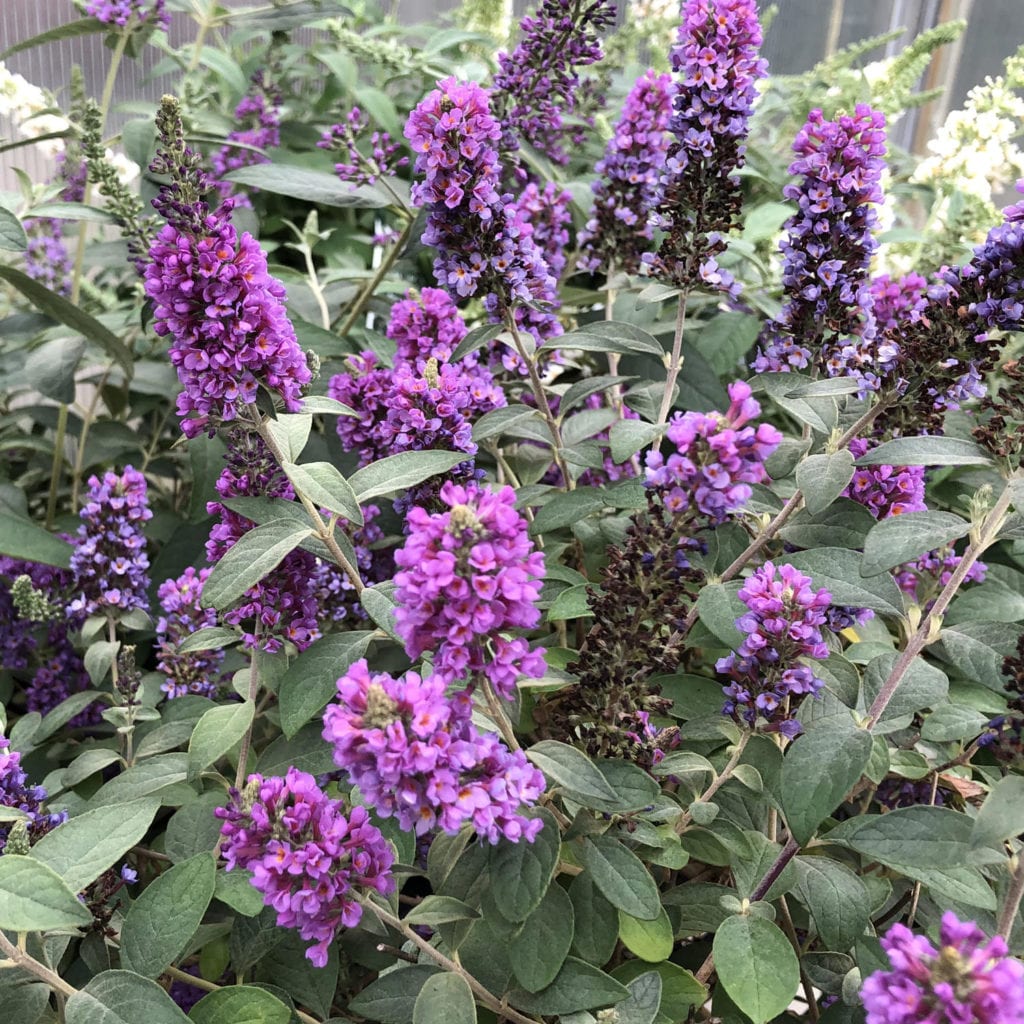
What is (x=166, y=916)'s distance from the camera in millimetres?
622

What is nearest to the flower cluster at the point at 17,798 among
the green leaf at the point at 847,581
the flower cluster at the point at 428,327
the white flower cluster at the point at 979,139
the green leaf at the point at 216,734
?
the green leaf at the point at 216,734

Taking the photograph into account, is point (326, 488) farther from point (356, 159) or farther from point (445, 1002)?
point (356, 159)

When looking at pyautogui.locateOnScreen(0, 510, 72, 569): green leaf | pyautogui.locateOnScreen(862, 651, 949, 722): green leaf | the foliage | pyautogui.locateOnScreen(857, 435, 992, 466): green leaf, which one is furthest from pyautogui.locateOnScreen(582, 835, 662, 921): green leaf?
pyautogui.locateOnScreen(0, 510, 72, 569): green leaf

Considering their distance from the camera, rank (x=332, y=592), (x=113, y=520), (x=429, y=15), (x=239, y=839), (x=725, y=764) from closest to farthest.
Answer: (x=239, y=839)
(x=725, y=764)
(x=332, y=592)
(x=113, y=520)
(x=429, y=15)

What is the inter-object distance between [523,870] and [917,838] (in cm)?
24

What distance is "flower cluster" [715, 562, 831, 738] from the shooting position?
0.64 meters

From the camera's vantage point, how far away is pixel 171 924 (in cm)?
62

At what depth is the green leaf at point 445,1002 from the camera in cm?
55

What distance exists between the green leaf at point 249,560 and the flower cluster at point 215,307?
89mm

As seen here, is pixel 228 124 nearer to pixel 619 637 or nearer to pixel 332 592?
pixel 332 592

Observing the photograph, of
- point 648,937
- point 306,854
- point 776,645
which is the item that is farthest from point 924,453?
point 306,854

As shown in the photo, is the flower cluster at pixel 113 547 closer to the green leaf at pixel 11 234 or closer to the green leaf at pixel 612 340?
the green leaf at pixel 11 234

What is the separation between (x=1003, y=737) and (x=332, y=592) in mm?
535

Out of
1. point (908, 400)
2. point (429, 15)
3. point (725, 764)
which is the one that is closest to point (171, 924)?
point (725, 764)
